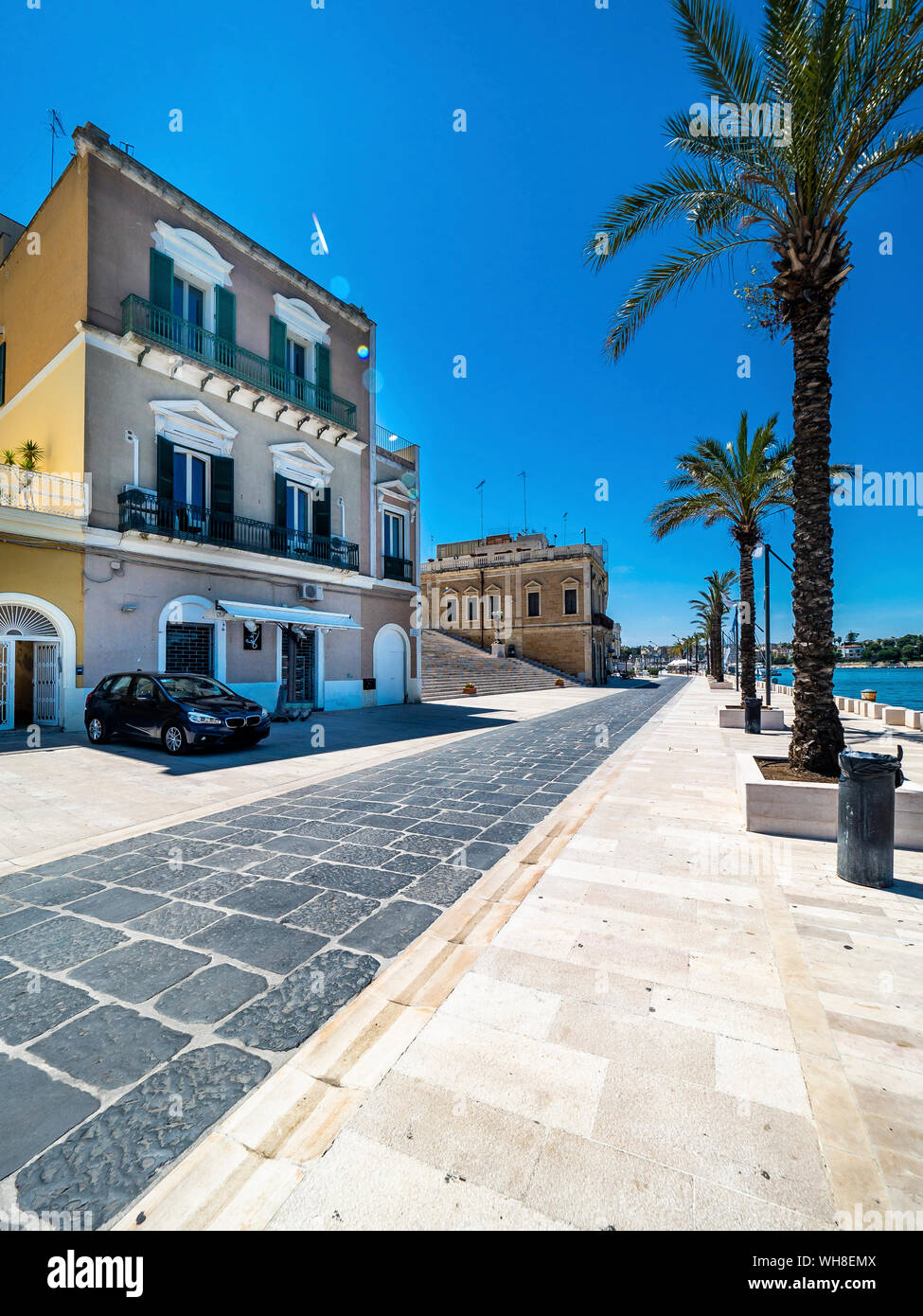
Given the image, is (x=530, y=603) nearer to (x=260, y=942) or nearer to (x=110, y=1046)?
(x=260, y=942)

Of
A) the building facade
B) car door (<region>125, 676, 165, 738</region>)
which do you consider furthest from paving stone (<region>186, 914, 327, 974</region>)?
the building facade

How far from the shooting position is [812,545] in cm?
620

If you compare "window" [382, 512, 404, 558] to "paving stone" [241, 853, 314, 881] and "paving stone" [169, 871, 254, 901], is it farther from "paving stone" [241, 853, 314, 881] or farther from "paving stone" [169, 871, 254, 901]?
"paving stone" [169, 871, 254, 901]

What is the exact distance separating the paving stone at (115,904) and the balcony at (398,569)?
1534 cm

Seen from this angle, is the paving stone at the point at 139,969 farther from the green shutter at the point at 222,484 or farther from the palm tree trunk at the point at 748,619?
the palm tree trunk at the point at 748,619

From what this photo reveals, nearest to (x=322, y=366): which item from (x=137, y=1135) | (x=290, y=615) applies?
(x=290, y=615)

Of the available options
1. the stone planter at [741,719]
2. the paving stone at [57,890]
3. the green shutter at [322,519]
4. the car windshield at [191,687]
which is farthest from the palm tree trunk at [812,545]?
the green shutter at [322,519]

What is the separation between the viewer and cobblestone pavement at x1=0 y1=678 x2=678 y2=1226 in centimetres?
192

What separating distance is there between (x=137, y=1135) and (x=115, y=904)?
2.16m

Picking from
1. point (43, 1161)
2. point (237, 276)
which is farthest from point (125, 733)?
point (237, 276)

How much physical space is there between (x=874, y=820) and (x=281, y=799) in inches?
227

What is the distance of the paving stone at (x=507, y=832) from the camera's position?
16.6 ft

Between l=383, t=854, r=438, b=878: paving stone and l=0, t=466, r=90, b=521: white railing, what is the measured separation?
10411mm
